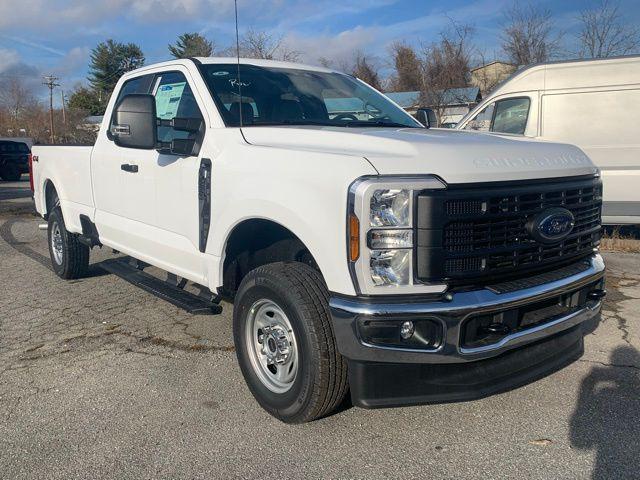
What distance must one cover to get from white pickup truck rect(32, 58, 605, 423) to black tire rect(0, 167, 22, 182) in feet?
74.1

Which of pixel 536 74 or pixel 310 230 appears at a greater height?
pixel 536 74

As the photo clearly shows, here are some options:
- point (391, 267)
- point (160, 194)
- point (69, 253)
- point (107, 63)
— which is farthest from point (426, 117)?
point (107, 63)

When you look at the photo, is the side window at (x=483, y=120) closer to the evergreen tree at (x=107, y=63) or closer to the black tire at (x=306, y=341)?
the black tire at (x=306, y=341)

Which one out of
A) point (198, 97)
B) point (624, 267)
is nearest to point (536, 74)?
point (624, 267)

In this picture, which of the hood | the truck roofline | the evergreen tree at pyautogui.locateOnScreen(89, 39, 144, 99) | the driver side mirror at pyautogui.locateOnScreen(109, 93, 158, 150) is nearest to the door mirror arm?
the driver side mirror at pyautogui.locateOnScreen(109, 93, 158, 150)

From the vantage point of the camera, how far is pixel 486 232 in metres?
2.88

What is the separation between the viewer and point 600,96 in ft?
26.7

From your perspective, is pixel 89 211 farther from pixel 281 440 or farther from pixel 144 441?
pixel 281 440

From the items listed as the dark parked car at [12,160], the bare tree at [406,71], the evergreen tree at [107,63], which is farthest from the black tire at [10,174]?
the evergreen tree at [107,63]

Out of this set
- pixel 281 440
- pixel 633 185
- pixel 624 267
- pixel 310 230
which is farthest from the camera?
pixel 633 185

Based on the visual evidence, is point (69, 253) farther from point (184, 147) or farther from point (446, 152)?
point (446, 152)

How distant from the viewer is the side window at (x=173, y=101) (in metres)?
4.31

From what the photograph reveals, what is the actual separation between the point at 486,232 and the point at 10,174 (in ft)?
82.6

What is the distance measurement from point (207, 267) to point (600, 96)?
6.57 metres
